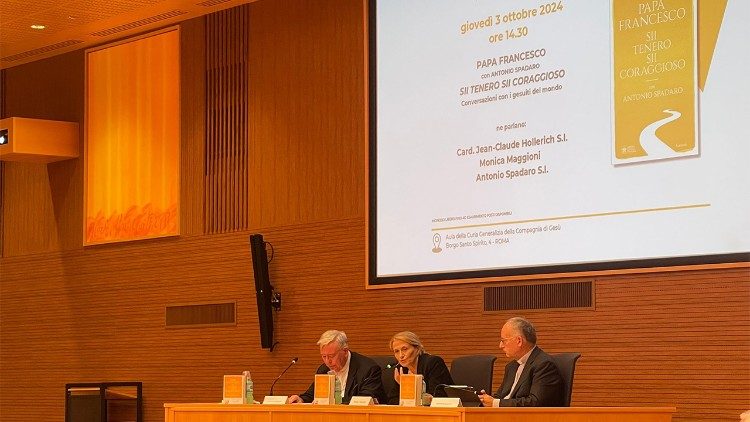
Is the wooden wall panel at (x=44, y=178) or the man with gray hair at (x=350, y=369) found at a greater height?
the wooden wall panel at (x=44, y=178)

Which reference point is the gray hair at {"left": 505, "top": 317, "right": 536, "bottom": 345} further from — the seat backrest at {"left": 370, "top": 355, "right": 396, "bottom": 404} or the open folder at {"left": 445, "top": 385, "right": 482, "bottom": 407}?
the seat backrest at {"left": 370, "top": 355, "right": 396, "bottom": 404}

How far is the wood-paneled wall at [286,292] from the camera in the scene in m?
6.39

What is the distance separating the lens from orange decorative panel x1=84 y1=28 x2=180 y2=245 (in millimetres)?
9844

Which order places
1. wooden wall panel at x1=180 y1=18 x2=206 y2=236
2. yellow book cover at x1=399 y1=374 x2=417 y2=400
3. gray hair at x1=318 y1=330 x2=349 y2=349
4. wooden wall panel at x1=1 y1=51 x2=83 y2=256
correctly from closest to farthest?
yellow book cover at x1=399 y1=374 x2=417 y2=400, gray hair at x1=318 y1=330 x2=349 y2=349, wooden wall panel at x1=180 y1=18 x2=206 y2=236, wooden wall panel at x1=1 y1=51 x2=83 y2=256

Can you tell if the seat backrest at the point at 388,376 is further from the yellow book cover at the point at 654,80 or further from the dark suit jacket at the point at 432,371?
the yellow book cover at the point at 654,80

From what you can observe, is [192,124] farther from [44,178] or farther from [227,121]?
[44,178]

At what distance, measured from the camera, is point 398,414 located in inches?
198

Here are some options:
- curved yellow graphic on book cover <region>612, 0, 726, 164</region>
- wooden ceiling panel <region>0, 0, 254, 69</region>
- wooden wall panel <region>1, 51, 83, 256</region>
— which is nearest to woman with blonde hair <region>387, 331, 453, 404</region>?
curved yellow graphic on book cover <region>612, 0, 726, 164</region>

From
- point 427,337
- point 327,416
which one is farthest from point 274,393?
point 327,416

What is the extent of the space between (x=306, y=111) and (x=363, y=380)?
114 inches

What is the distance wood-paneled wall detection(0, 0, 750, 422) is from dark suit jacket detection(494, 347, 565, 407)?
1.00 m

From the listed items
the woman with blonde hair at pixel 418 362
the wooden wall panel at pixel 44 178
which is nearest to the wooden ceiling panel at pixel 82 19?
the wooden wall panel at pixel 44 178

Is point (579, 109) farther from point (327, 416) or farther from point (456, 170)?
point (327, 416)

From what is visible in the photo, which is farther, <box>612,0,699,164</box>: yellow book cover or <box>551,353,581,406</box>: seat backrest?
<box>612,0,699,164</box>: yellow book cover
